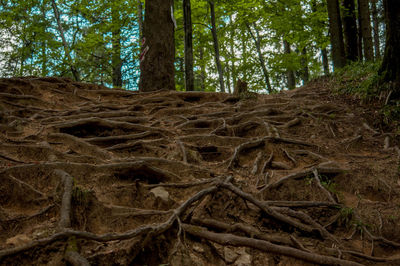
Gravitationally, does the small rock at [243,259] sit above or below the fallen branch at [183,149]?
below

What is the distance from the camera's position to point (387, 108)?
529cm

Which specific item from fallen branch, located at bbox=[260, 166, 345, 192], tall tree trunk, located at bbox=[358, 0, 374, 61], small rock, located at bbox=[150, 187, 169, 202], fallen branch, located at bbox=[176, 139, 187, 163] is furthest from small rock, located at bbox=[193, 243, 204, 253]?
tall tree trunk, located at bbox=[358, 0, 374, 61]

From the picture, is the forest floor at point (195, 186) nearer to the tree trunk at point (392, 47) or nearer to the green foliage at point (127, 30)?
the tree trunk at point (392, 47)

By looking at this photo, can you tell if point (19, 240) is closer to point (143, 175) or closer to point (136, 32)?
point (143, 175)

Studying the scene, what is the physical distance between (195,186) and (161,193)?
397mm

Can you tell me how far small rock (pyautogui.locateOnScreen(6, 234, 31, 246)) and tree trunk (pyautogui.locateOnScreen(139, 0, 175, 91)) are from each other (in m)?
5.88

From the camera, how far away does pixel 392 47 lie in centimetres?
527

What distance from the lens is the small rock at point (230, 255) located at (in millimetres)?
2403

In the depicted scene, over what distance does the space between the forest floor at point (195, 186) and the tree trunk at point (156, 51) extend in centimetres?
190

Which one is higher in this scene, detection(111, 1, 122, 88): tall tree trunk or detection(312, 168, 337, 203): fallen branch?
detection(111, 1, 122, 88): tall tree trunk

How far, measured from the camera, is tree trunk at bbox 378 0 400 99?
5.14 m

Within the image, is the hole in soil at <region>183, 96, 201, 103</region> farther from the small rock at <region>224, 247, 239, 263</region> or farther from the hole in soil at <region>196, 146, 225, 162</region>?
the small rock at <region>224, 247, 239, 263</region>

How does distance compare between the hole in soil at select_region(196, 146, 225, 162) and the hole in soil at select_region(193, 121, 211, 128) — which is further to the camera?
the hole in soil at select_region(193, 121, 211, 128)

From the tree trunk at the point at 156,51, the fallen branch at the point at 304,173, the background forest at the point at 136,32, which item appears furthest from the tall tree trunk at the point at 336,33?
the fallen branch at the point at 304,173
